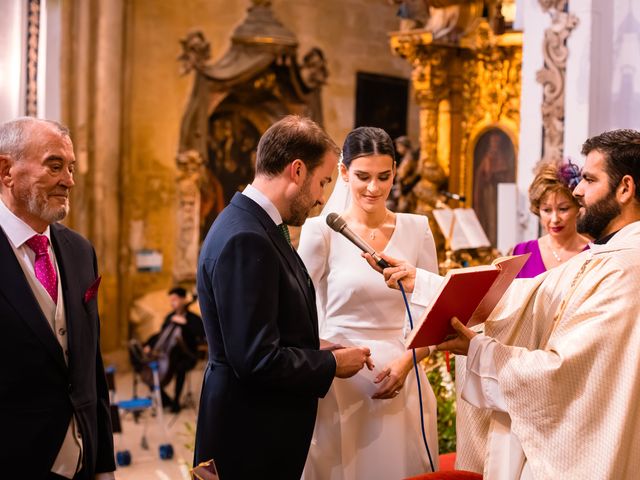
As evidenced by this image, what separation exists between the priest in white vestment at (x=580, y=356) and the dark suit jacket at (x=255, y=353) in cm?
50

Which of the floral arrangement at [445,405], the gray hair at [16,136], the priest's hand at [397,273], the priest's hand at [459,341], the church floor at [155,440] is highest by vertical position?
the gray hair at [16,136]

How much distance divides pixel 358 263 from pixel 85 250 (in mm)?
1046

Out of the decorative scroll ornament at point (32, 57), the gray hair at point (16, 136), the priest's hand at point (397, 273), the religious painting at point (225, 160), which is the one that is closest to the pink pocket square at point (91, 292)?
the gray hair at point (16, 136)

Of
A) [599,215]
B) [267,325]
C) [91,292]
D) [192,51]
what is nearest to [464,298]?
[599,215]

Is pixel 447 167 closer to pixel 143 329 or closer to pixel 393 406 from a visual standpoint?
pixel 143 329

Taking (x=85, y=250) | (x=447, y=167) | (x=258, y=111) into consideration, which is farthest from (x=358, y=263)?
(x=258, y=111)

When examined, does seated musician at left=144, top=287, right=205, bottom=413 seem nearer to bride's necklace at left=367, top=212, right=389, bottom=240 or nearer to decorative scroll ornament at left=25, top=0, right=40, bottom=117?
decorative scroll ornament at left=25, top=0, right=40, bottom=117

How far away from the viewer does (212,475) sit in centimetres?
263

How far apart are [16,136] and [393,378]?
1525 millimetres

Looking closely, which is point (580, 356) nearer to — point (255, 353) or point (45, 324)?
point (255, 353)

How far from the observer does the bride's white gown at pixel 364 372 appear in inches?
134

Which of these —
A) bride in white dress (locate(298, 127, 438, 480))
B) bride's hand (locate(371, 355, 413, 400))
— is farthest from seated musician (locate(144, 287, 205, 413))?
bride's hand (locate(371, 355, 413, 400))

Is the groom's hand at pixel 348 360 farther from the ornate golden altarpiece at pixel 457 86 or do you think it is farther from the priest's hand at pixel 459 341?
the ornate golden altarpiece at pixel 457 86

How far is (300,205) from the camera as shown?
9.36 feet
